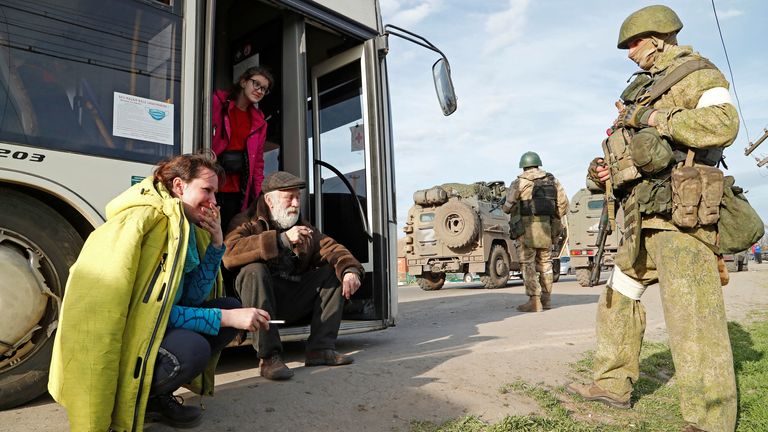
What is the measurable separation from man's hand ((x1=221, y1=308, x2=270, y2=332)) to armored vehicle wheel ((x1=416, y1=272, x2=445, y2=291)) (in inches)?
506

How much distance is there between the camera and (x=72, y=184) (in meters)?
2.87

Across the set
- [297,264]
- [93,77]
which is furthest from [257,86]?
[93,77]

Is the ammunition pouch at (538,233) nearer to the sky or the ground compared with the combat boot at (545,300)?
nearer to the sky

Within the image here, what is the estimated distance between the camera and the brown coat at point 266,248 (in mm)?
3520

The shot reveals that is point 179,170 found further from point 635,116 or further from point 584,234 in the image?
point 584,234

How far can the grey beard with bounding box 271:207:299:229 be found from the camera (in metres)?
3.94

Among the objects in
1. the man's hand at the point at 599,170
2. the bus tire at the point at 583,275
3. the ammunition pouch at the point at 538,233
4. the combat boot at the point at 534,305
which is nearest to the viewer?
the man's hand at the point at 599,170

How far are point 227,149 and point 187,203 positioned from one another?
2249 millimetres

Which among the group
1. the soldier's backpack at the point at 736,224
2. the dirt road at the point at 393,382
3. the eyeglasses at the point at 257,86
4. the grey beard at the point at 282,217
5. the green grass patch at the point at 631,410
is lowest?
the green grass patch at the point at 631,410

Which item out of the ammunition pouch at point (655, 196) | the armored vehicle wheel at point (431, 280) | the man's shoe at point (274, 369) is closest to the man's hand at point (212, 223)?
the man's shoe at point (274, 369)

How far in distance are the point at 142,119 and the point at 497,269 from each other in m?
12.2

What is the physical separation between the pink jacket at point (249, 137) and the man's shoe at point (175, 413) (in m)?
2.30

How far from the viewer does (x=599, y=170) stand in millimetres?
3236

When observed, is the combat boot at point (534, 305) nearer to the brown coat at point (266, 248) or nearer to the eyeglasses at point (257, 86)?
the brown coat at point (266, 248)
